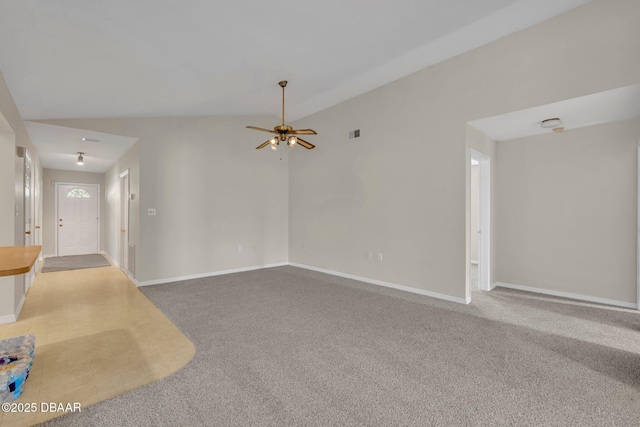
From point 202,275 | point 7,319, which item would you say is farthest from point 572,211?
point 7,319

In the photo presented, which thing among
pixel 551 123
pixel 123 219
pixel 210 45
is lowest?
pixel 123 219

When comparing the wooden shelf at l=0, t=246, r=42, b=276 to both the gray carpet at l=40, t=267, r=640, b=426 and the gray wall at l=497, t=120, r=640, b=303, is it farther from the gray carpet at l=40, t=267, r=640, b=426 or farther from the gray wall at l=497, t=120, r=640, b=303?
the gray wall at l=497, t=120, r=640, b=303

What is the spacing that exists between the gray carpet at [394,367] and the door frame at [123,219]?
2.48 metres

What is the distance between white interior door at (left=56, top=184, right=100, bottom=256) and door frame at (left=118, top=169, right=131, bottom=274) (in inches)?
131

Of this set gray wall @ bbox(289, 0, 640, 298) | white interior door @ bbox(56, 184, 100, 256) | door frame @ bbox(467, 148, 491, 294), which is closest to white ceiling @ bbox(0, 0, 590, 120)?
gray wall @ bbox(289, 0, 640, 298)

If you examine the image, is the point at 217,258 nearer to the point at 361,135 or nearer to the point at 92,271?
the point at 92,271

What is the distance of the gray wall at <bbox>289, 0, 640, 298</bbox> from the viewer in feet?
9.99

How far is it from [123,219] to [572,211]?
8.16m

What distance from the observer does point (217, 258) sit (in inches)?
229

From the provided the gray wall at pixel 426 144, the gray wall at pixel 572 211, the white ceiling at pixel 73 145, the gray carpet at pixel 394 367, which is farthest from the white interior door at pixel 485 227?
the white ceiling at pixel 73 145

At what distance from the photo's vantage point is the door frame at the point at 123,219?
574 centimetres

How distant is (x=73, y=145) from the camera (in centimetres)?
544

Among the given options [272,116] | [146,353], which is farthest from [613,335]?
[272,116]

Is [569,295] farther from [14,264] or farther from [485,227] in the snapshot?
[14,264]
